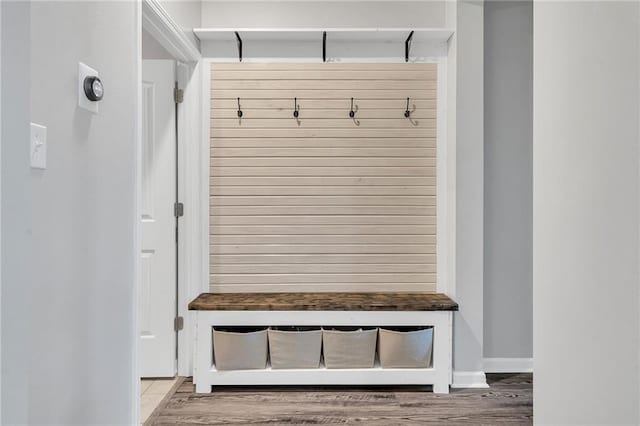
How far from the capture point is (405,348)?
2627 mm

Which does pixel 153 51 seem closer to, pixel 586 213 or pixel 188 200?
pixel 188 200

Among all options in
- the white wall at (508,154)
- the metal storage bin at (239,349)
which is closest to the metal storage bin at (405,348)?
the white wall at (508,154)

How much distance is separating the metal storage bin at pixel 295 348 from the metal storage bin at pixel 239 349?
0.06 m

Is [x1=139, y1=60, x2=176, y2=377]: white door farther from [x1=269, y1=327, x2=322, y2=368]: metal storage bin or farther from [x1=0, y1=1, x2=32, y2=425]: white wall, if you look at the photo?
[x1=0, y1=1, x2=32, y2=425]: white wall

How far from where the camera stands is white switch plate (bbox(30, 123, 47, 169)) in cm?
117

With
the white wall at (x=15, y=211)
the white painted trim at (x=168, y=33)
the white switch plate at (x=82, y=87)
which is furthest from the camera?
the white painted trim at (x=168, y=33)

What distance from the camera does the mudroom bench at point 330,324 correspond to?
263 centimetres

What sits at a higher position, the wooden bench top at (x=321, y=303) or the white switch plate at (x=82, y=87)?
the white switch plate at (x=82, y=87)

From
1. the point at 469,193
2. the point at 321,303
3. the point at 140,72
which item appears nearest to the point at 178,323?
the point at 321,303

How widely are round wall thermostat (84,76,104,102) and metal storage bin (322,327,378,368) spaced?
1.75m

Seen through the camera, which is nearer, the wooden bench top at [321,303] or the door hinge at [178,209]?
the wooden bench top at [321,303]

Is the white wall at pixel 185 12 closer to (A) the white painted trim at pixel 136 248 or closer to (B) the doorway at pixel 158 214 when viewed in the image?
(B) the doorway at pixel 158 214

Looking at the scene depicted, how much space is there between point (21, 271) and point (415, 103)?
8.26 ft

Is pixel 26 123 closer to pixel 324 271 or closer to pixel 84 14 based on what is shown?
pixel 84 14
